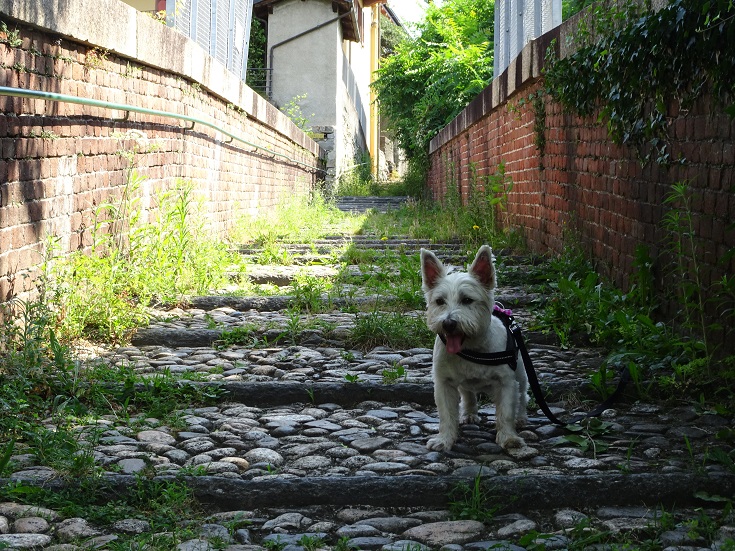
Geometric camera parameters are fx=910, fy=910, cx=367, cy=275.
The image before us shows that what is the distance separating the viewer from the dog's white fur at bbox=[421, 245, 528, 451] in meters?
4.20

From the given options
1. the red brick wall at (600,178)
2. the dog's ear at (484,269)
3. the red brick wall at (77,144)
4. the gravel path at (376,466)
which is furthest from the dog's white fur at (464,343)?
the red brick wall at (77,144)

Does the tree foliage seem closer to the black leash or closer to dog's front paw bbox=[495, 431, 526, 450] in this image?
the black leash

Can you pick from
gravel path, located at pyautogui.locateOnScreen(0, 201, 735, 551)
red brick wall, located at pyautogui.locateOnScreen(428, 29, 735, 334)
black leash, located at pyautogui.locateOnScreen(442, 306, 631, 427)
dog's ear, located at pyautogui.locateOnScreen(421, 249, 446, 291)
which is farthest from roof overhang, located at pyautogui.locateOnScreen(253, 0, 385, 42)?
dog's ear, located at pyautogui.locateOnScreen(421, 249, 446, 291)

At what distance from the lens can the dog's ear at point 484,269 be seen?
4.38 m

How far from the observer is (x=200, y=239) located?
960 centimetres

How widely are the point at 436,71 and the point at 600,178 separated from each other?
23.4 meters

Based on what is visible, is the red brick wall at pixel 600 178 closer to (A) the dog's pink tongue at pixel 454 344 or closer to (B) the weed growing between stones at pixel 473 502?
(A) the dog's pink tongue at pixel 454 344

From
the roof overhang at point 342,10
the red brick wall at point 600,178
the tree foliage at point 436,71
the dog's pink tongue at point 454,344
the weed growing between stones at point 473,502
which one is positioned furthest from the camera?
the roof overhang at point 342,10

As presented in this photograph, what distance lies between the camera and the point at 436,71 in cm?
3038

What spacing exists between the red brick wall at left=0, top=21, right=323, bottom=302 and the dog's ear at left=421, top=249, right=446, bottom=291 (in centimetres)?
262

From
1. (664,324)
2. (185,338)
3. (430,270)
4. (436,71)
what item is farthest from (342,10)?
(430,270)

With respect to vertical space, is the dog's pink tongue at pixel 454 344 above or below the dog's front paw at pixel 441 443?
above

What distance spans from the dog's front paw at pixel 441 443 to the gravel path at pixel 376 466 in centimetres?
5

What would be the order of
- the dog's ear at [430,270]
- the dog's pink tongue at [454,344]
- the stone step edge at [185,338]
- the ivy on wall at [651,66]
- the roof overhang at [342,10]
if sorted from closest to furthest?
the dog's pink tongue at [454,344] → the dog's ear at [430,270] → the ivy on wall at [651,66] → the stone step edge at [185,338] → the roof overhang at [342,10]
